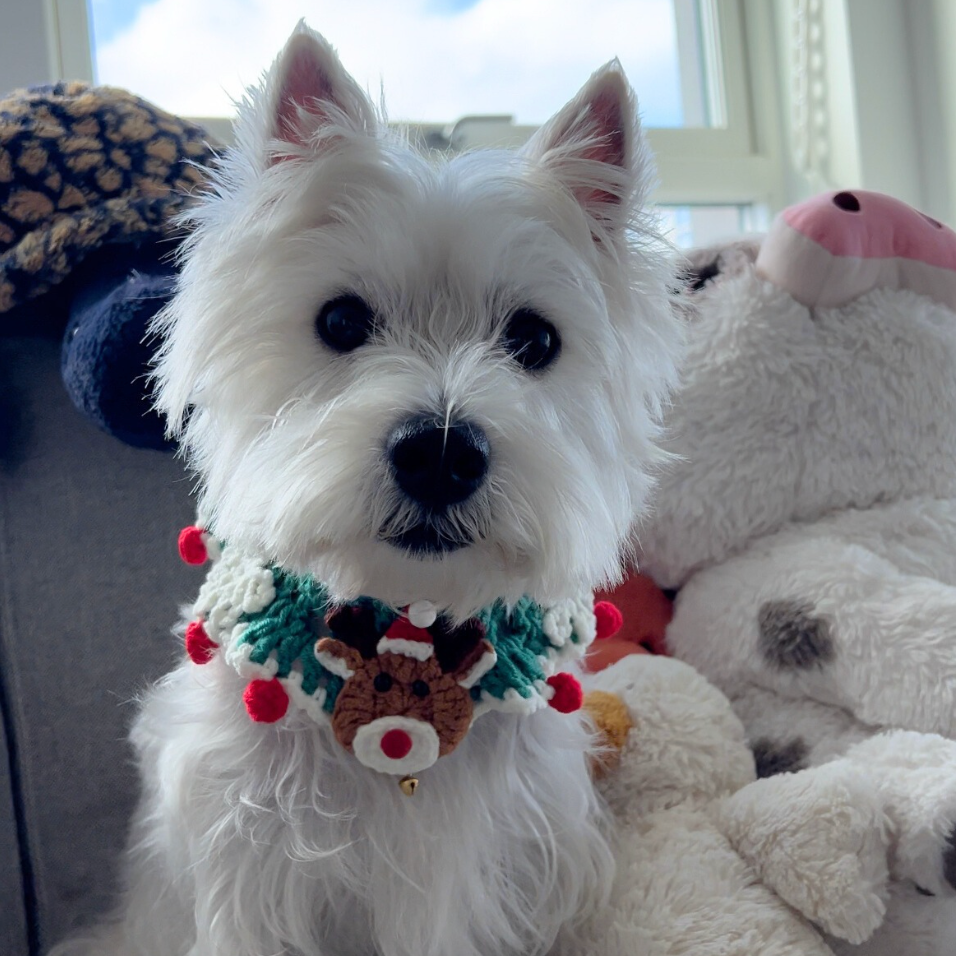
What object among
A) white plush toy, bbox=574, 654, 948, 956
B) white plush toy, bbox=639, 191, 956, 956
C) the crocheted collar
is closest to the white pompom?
the crocheted collar

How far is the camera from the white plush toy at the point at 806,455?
47.4 inches

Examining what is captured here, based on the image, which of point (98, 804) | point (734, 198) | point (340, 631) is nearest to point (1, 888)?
point (98, 804)

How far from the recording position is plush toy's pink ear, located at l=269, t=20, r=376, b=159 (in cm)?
90

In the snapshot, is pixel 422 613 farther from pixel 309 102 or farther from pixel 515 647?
pixel 309 102

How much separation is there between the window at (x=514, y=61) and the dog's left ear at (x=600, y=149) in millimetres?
1100

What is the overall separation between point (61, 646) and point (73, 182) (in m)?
0.55

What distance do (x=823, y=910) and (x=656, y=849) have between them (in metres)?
0.17

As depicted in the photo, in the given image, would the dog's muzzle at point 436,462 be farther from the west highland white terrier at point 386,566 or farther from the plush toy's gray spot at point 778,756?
the plush toy's gray spot at point 778,756

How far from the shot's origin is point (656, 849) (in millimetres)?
1021

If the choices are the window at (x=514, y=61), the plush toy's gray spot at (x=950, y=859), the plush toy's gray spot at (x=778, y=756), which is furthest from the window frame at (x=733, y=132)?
the plush toy's gray spot at (x=950, y=859)

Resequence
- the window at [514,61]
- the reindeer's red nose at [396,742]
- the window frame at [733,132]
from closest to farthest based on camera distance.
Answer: the reindeer's red nose at [396,742], the window at [514,61], the window frame at [733,132]

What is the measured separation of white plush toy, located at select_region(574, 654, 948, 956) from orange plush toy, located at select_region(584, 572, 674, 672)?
0.64ft

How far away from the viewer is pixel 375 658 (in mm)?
879

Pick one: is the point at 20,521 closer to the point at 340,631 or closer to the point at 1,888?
the point at 1,888
